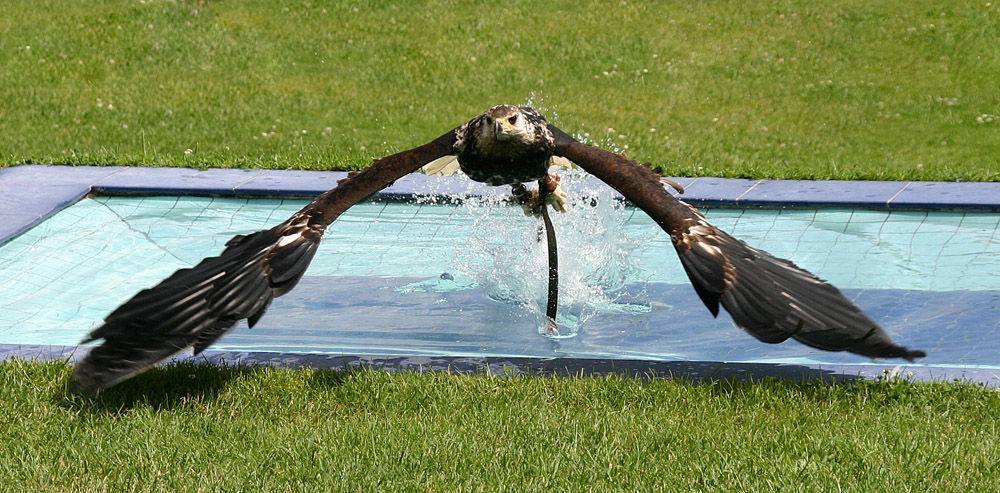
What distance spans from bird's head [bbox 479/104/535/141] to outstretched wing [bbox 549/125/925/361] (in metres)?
0.41

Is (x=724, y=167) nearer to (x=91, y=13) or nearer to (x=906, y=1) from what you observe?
(x=906, y=1)

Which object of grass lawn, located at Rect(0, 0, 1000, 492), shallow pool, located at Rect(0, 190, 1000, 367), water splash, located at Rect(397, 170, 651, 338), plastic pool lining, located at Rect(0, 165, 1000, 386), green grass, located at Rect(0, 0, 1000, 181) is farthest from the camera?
green grass, located at Rect(0, 0, 1000, 181)

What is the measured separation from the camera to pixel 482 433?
4914 millimetres

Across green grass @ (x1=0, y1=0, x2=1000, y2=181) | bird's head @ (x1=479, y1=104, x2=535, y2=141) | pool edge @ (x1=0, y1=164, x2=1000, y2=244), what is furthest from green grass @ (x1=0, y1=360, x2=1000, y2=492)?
green grass @ (x1=0, y1=0, x2=1000, y2=181)

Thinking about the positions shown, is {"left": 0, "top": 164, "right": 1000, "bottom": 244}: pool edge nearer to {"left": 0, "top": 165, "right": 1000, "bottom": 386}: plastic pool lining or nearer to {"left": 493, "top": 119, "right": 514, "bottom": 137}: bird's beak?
{"left": 0, "top": 165, "right": 1000, "bottom": 386}: plastic pool lining

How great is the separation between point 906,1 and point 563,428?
12.3 m

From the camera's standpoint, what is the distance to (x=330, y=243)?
8.83 m

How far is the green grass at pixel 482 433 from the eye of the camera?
14.7 feet

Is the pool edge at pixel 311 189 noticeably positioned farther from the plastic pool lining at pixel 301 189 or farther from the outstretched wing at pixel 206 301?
the outstretched wing at pixel 206 301

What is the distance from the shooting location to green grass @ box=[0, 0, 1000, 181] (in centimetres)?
1096

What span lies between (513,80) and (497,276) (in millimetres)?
5592

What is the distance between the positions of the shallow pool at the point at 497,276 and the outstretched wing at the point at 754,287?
1.29 meters

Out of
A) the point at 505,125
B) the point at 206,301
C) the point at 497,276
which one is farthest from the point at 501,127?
the point at 497,276

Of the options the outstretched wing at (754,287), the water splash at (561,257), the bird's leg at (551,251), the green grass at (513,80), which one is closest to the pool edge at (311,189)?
the green grass at (513,80)
